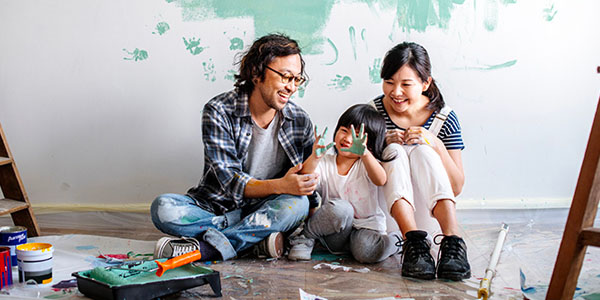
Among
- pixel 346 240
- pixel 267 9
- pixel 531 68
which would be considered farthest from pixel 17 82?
pixel 531 68

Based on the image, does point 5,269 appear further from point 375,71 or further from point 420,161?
point 375,71

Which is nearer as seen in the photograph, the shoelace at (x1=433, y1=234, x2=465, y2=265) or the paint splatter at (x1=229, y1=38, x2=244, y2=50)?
the shoelace at (x1=433, y1=234, x2=465, y2=265)

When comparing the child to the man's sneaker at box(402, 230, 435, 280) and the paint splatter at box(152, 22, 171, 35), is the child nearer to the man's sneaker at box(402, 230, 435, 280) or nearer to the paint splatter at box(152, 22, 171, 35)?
→ the man's sneaker at box(402, 230, 435, 280)

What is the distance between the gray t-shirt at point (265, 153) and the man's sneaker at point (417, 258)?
22.3 inches

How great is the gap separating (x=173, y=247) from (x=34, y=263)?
0.41 meters

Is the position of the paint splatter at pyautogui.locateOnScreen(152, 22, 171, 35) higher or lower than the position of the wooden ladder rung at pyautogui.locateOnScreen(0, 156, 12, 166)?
higher

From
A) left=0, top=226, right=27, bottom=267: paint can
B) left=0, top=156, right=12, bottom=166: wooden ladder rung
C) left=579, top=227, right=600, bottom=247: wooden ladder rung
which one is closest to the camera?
left=579, top=227, right=600, bottom=247: wooden ladder rung

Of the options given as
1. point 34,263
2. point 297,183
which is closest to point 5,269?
point 34,263

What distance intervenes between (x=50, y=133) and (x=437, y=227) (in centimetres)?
165

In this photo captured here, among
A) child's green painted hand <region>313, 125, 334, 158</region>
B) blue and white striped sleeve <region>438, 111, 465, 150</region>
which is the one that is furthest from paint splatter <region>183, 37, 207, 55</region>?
blue and white striped sleeve <region>438, 111, 465, 150</region>

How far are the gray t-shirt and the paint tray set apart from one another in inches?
22.3

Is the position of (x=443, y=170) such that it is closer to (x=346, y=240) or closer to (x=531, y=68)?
(x=346, y=240)

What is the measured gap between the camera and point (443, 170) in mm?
1870

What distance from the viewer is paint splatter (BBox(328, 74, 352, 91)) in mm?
2396
